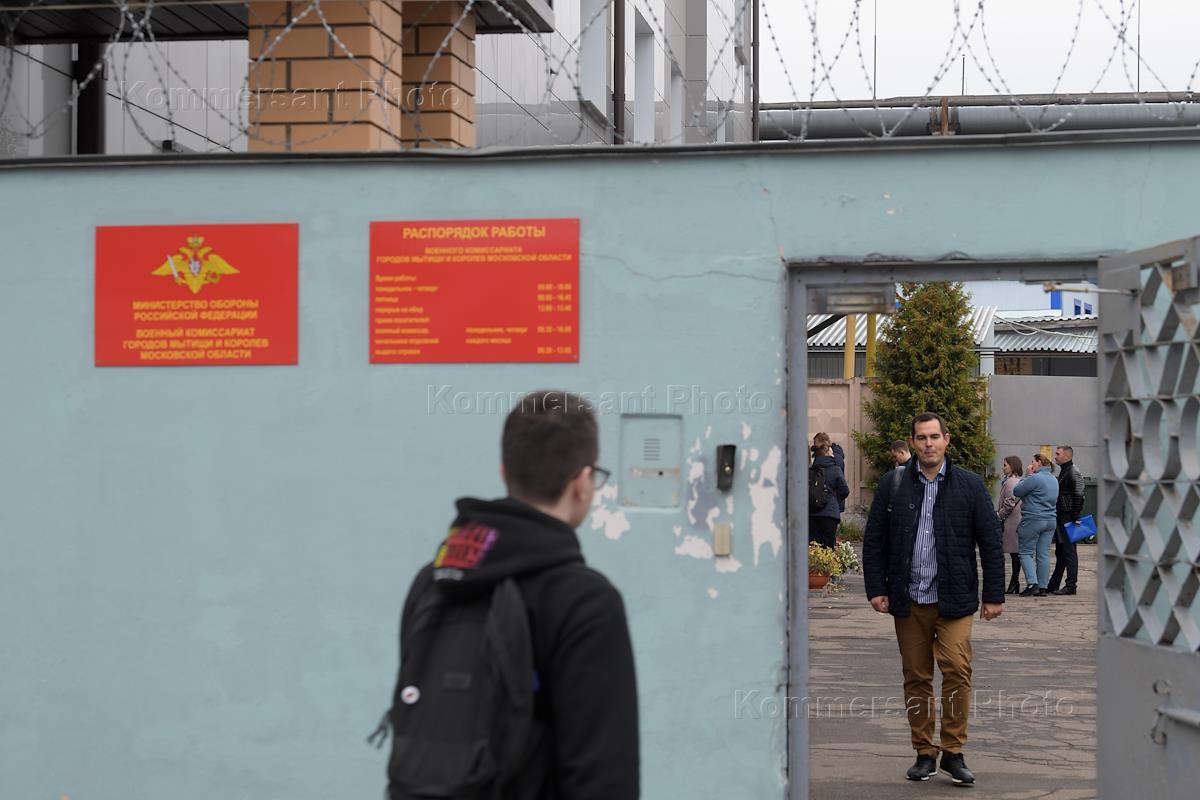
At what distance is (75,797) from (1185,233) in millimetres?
5034

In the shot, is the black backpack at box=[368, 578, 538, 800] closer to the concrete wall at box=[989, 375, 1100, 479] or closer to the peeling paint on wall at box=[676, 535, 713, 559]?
the peeling paint on wall at box=[676, 535, 713, 559]

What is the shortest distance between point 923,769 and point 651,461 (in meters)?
2.70

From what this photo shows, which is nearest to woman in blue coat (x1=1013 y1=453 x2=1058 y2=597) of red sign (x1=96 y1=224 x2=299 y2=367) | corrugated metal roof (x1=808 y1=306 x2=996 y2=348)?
red sign (x1=96 y1=224 x2=299 y2=367)

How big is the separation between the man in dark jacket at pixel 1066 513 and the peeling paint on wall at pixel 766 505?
39.7ft

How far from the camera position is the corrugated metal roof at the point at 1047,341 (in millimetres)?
33719

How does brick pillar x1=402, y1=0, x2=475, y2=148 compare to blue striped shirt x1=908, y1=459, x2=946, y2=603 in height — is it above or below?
above

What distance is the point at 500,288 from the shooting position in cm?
576

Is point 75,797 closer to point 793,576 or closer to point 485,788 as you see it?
point 793,576

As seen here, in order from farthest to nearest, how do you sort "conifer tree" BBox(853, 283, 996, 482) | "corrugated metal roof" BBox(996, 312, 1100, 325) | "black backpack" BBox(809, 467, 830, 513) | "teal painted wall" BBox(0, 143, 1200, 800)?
"corrugated metal roof" BBox(996, 312, 1100, 325)
"conifer tree" BBox(853, 283, 996, 482)
"black backpack" BBox(809, 467, 830, 513)
"teal painted wall" BBox(0, 143, 1200, 800)

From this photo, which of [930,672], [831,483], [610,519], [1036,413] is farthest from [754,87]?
[1036,413]

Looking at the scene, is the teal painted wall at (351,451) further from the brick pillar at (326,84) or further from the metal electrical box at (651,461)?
the brick pillar at (326,84)

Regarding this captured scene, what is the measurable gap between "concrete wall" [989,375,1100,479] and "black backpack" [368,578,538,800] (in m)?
26.3

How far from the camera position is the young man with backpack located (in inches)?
99.7

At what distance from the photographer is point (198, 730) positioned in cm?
588
